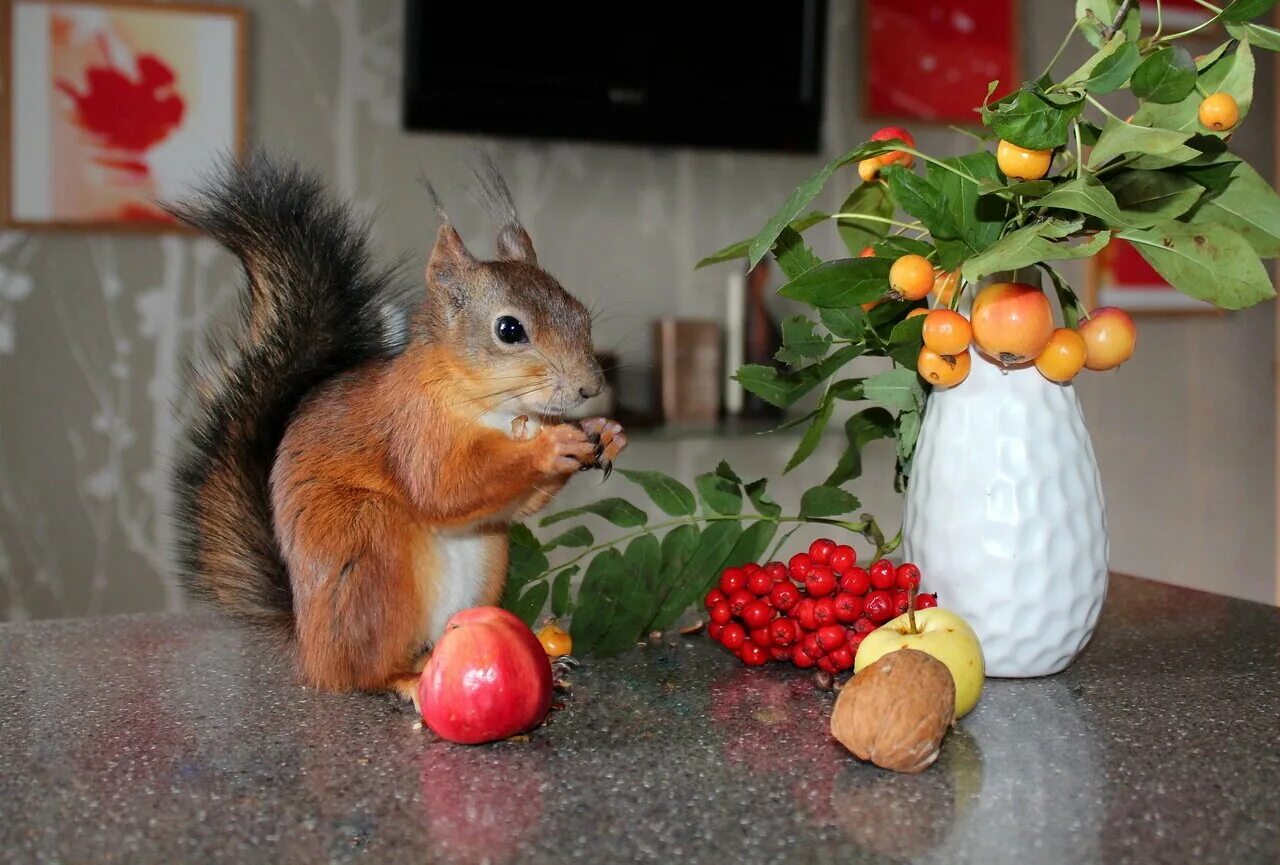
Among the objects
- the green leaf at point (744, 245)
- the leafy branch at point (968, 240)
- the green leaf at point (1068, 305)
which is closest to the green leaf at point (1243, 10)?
the leafy branch at point (968, 240)

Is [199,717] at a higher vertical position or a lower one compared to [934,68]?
lower

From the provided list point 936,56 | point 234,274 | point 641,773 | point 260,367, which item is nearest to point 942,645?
point 641,773

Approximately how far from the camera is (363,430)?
0.89 metres

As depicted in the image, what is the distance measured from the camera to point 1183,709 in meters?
0.82

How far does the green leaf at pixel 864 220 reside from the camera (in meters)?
1.07

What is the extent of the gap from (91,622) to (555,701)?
1.80ft

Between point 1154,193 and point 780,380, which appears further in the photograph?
point 780,380

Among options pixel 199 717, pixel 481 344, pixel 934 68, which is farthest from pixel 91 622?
pixel 934 68

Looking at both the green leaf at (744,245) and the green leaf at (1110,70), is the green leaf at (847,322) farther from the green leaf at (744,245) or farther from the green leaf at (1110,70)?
the green leaf at (1110,70)

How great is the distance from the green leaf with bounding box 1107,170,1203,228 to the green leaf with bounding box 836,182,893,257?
223 millimetres

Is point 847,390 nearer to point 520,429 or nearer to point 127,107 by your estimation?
point 520,429

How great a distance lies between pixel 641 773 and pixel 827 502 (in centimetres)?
38

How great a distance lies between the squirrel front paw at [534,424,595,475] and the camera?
32.6 inches

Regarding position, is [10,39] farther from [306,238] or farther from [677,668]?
[677,668]
